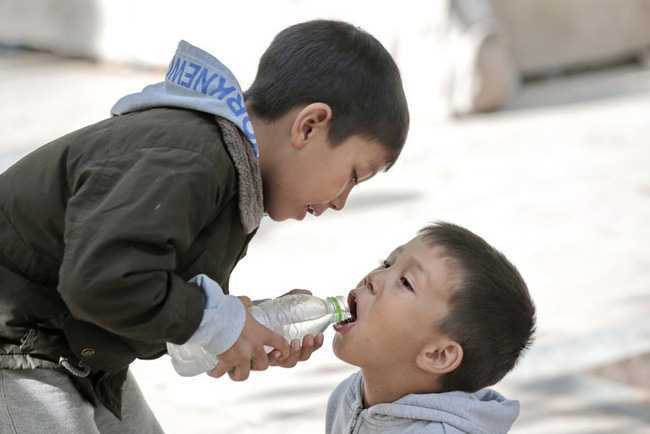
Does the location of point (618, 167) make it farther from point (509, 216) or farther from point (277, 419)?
point (277, 419)

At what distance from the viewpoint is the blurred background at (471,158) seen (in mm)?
4535

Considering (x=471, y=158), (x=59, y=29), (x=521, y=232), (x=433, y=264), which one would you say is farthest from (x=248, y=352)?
(x=59, y=29)

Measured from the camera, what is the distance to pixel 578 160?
7.60 metres

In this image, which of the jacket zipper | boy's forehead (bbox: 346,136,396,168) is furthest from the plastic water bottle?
boy's forehead (bbox: 346,136,396,168)

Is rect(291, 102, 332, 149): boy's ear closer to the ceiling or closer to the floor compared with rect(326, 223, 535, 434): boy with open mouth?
closer to the ceiling

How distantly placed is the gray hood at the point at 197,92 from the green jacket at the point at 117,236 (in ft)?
0.09

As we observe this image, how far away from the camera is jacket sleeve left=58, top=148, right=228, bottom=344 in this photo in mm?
2291

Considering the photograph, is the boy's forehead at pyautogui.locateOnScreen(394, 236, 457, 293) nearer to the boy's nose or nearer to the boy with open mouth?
the boy with open mouth

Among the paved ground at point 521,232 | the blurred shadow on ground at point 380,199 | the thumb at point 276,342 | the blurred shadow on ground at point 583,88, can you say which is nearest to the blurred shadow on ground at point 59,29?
the paved ground at point 521,232

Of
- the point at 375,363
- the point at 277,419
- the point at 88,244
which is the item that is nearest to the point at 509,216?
the point at 277,419

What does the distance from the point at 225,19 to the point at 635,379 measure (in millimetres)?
6586

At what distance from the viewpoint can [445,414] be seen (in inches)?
112

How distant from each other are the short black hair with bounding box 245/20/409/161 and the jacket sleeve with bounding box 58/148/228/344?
14.0 inches

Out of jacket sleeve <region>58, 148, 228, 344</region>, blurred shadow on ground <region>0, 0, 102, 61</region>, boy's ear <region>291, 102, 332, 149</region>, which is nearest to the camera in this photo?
jacket sleeve <region>58, 148, 228, 344</region>
